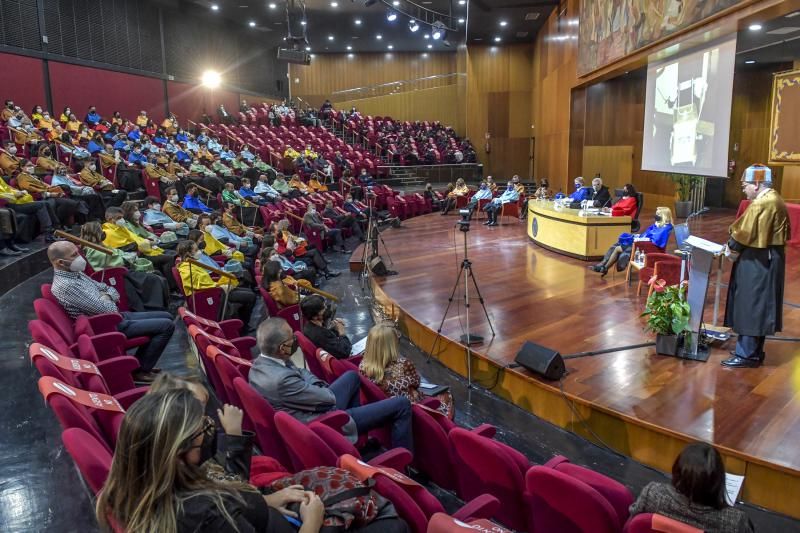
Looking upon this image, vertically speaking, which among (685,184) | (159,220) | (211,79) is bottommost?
(159,220)

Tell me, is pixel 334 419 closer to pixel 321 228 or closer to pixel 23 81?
pixel 321 228

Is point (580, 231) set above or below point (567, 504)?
above

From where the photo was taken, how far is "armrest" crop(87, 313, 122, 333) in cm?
329

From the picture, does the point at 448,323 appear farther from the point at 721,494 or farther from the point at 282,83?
the point at 282,83

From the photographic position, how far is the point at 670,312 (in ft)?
12.5

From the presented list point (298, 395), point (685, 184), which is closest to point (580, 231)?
point (685, 184)

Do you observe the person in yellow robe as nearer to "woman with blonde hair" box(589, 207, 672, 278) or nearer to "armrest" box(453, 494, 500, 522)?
"woman with blonde hair" box(589, 207, 672, 278)

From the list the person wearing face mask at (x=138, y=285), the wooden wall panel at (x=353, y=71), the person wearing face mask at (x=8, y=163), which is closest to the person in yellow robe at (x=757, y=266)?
the person wearing face mask at (x=138, y=285)

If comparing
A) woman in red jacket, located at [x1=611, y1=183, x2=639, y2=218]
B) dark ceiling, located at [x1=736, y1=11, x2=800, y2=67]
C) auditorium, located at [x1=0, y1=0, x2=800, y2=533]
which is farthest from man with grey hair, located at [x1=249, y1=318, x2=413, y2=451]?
dark ceiling, located at [x1=736, y1=11, x2=800, y2=67]

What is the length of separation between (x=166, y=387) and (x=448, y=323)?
3606 millimetres

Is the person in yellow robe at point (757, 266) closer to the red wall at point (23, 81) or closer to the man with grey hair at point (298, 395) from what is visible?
the man with grey hair at point (298, 395)

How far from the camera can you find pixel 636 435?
301cm

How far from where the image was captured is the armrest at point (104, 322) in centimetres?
329

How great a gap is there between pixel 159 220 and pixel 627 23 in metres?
7.01
